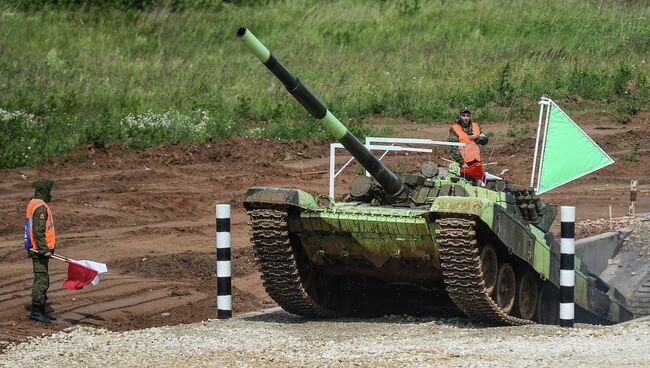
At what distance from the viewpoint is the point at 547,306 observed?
14047 mm

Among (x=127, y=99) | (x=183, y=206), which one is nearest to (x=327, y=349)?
(x=183, y=206)

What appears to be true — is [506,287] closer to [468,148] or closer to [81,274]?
[468,148]

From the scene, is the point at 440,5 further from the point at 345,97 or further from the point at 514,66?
the point at 345,97

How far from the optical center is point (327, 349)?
10867 mm

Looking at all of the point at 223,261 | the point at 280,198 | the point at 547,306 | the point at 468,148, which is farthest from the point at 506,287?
the point at 223,261

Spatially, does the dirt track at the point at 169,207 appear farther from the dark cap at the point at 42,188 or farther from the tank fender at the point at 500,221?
the tank fender at the point at 500,221

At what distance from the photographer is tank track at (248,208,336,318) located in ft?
40.5

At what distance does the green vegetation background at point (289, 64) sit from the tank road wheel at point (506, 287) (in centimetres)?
1298

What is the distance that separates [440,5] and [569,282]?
89.0 ft

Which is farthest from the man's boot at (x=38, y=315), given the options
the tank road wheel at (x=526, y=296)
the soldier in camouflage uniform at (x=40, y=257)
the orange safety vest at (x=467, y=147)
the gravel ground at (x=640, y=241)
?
the gravel ground at (x=640, y=241)

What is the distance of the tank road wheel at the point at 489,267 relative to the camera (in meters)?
12.2

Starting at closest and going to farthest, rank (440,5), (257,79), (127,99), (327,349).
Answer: (327,349) → (127,99) → (257,79) → (440,5)

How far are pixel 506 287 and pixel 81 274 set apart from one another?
4.14 m

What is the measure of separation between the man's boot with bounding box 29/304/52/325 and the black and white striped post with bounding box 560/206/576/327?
15.6 ft
